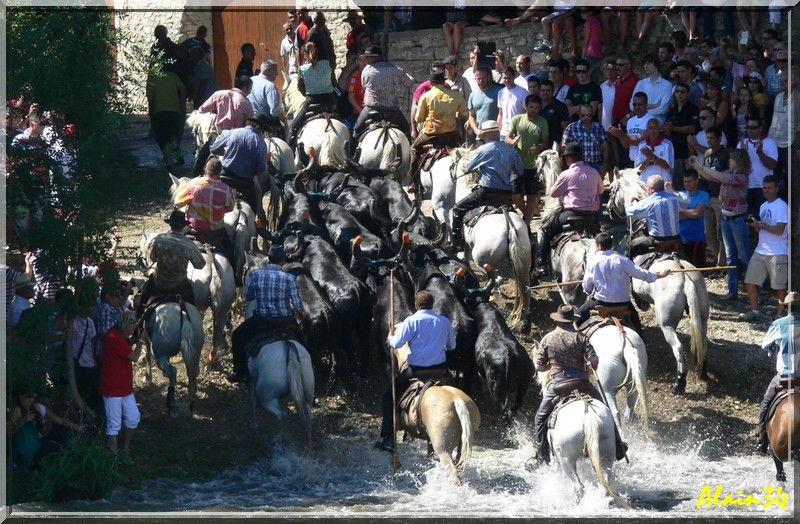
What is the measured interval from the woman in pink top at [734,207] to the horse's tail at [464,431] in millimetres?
6124

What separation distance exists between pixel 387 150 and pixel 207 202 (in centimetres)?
457

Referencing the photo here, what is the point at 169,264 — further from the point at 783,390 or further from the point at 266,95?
the point at 783,390

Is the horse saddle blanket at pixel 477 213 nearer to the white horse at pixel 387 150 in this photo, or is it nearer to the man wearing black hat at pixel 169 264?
the white horse at pixel 387 150

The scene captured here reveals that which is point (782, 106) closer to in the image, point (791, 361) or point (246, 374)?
point (791, 361)

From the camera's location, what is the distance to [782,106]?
63.7 feet

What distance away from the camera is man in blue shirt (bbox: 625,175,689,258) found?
671 inches

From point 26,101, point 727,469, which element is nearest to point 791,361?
point 727,469

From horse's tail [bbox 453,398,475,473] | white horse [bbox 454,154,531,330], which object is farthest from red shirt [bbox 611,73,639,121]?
horse's tail [bbox 453,398,475,473]

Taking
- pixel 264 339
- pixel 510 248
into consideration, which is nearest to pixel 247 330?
pixel 264 339

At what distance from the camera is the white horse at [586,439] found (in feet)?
43.7

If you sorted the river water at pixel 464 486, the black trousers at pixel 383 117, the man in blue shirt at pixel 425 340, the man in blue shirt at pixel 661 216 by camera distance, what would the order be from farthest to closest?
1. the black trousers at pixel 383 117
2. the man in blue shirt at pixel 661 216
3. the man in blue shirt at pixel 425 340
4. the river water at pixel 464 486

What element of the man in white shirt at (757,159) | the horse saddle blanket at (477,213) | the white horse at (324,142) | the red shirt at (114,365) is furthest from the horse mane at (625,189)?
the red shirt at (114,365)

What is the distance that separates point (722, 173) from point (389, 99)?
5.52 m
